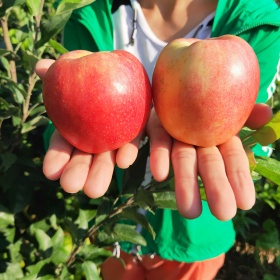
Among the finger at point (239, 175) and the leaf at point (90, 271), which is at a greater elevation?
the finger at point (239, 175)

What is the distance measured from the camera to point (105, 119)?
934mm

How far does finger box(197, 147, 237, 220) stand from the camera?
2.38 ft

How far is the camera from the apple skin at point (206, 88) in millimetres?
893

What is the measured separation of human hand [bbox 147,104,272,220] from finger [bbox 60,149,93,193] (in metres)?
0.14

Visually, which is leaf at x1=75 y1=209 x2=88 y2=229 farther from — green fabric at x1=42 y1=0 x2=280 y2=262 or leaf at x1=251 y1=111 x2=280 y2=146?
leaf at x1=251 y1=111 x2=280 y2=146

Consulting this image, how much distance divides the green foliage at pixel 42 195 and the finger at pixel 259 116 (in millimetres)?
29

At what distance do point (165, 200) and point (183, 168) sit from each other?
0.93 ft

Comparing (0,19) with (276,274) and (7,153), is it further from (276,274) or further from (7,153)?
(276,274)

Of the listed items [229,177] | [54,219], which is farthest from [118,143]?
[54,219]

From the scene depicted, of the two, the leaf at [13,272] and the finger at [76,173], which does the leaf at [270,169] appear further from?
the leaf at [13,272]

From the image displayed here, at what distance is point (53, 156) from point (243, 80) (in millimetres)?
A: 449

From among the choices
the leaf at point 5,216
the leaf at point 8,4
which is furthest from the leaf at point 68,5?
the leaf at point 5,216

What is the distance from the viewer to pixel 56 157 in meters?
0.90

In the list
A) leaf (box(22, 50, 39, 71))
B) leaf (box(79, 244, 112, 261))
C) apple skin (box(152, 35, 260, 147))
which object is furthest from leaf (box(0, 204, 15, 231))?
apple skin (box(152, 35, 260, 147))
